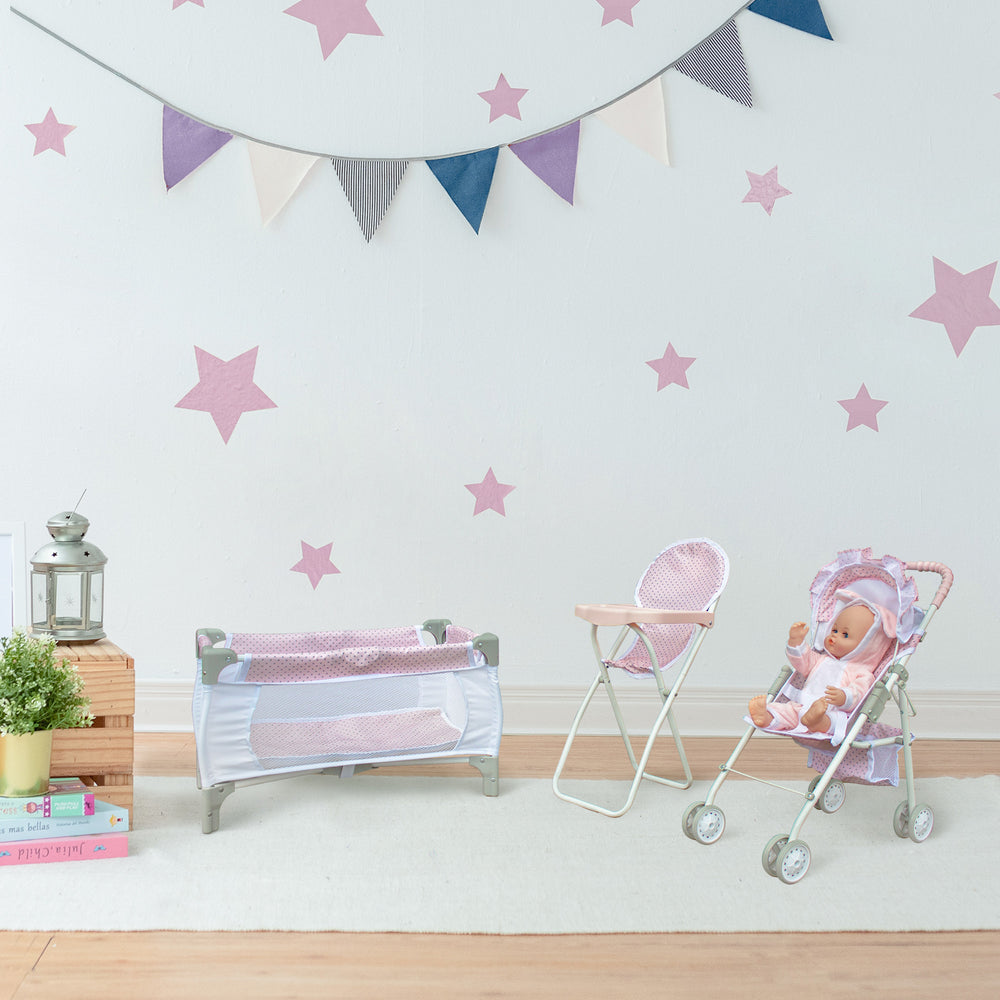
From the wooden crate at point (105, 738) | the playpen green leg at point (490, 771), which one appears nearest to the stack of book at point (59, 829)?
the wooden crate at point (105, 738)

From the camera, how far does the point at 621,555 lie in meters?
3.02

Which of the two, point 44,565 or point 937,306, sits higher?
point 937,306

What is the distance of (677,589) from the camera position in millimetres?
2502

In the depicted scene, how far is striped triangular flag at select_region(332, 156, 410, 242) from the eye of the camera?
9.55 feet

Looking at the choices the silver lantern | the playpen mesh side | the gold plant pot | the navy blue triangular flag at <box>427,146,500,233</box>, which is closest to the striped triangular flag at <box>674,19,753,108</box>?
the navy blue triangular flag at <box>427,146,500,233</box>

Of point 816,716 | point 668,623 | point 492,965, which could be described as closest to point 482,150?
point 668,623

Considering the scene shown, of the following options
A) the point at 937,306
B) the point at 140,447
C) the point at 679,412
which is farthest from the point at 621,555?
the point at 140,447

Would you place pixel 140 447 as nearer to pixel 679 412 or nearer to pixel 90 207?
pixel 90 207

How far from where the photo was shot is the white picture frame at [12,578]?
2.84 m

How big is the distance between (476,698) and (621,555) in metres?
0.88

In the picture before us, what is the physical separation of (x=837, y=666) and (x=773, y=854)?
0.47m

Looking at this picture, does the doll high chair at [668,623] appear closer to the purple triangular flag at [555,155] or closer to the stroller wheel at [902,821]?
the stroller wheel at [902,821]

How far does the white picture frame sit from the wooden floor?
1316 mm

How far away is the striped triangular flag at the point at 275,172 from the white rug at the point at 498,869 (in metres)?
1.66
